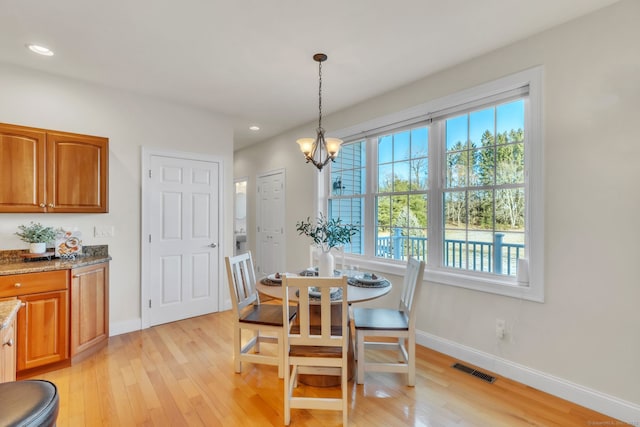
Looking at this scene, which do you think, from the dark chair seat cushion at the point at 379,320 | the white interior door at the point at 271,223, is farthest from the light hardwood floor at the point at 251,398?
the white interior door at the point at 271,223

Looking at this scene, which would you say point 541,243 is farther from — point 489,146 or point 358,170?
point 358,170

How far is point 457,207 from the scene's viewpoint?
2934 millimetres

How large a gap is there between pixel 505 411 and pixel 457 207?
1.65m

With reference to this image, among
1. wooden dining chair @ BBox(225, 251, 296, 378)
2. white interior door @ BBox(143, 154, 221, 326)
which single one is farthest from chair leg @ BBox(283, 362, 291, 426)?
white interior door @ BBox(143, 154, 221, 326)

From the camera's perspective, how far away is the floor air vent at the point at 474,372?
2.42 m

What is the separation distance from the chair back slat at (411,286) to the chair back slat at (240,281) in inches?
51.5

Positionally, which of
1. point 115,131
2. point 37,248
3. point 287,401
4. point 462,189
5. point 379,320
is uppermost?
point 115,131

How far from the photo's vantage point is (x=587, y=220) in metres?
2.10

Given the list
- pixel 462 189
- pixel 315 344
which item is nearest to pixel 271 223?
pixel 462 189

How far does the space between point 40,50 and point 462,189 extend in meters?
3.91

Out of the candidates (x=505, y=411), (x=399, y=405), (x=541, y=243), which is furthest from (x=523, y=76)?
(x=399, y=405)

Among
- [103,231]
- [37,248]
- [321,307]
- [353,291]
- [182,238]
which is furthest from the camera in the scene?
[182,238]

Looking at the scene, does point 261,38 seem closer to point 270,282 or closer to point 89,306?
point 270,282

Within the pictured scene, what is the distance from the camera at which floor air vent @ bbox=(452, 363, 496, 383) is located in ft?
7.94
